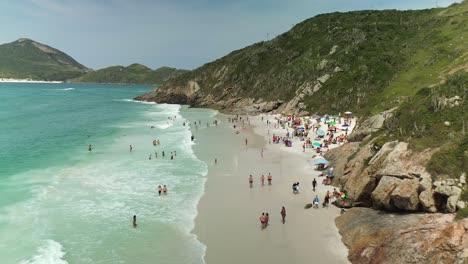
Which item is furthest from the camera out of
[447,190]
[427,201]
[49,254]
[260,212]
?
[260,212]

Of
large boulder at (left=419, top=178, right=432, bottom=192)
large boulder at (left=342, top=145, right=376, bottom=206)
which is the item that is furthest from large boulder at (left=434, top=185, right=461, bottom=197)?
large boulder at (left=342, top=145, right=376, bottom=206)

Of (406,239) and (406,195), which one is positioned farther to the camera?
(406,195)

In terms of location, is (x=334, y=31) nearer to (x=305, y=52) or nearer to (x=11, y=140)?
(x=305, y=52)

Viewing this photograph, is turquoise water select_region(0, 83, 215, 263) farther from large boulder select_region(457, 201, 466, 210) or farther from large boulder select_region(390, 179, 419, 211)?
large boulder select_region(457, 201, 466, 210)

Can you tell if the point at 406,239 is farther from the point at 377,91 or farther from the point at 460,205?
the point at 377,91

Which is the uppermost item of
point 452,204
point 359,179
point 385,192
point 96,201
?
point 452,204

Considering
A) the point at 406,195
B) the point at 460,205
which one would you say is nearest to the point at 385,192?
the point at 406,195
